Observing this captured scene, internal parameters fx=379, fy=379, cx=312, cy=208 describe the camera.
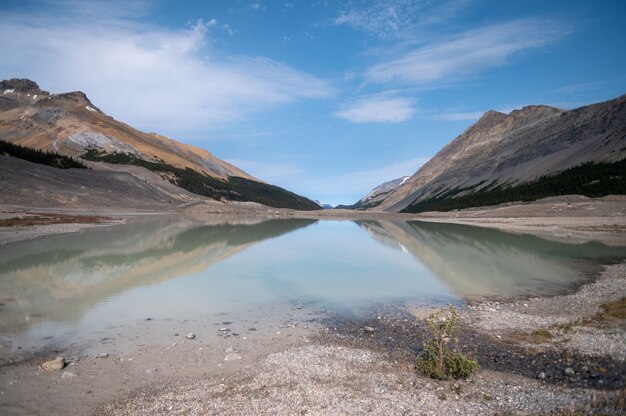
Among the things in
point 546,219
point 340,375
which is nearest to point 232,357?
point 340,375

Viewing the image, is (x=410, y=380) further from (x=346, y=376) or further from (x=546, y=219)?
(x=546, y=219)

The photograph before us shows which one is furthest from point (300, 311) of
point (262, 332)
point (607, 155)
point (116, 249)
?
point (607, 155)

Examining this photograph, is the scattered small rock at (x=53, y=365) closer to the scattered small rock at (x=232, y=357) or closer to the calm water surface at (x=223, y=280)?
the calm water surface at (x=223, y=280)

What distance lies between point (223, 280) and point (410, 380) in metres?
17.6

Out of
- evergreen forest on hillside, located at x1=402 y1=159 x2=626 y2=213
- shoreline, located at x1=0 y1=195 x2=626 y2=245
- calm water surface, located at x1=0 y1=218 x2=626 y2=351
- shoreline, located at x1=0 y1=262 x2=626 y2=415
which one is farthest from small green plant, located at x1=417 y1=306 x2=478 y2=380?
evergreen forest on hillside, located at x1=402 y1=159 x2=626 y2=213

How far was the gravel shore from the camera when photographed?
900 cm

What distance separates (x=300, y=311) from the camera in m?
18.3

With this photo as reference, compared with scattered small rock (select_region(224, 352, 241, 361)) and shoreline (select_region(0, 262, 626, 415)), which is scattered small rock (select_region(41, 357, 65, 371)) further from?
scattered small rock (select_region(224, 352, 241, 361))

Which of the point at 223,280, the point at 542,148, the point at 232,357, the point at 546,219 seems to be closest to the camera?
the point at 232,357

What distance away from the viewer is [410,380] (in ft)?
34.7

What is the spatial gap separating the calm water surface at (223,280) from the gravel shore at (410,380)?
446 centimetres

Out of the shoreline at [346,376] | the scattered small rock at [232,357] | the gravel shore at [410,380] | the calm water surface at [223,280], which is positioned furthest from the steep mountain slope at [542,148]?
the scattered small rock at [232,357]

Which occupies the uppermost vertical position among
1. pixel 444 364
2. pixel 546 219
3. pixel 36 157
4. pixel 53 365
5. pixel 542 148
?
pixel 542 148

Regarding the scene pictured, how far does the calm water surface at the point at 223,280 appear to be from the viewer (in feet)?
53.2
